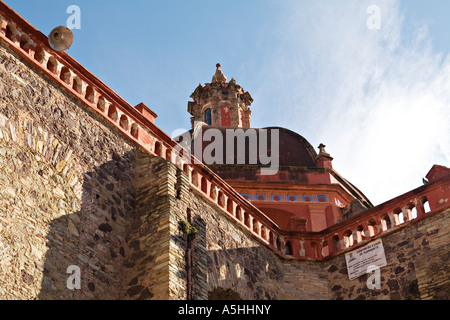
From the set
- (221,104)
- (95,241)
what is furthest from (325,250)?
(221,104)

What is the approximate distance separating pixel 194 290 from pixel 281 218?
9496 mm

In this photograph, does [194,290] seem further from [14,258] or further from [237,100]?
[237,100]

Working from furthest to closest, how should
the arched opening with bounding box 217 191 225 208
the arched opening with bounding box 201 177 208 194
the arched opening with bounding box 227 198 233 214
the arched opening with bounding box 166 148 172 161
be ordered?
the arched opening with bounding box 227 198 233 214
the arched opening with bounding box 217 191 225 208
the arched opening with bounding box 201 177 208 194
the arched opening with bounding box 166 148 172 161

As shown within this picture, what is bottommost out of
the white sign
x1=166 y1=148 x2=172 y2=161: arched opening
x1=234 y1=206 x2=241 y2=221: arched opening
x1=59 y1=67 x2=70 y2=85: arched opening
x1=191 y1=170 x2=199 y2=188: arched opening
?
the white sign

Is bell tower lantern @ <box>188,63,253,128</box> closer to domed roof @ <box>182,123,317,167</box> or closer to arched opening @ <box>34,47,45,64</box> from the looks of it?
domed roof @ <box>182,123,317,167</box>

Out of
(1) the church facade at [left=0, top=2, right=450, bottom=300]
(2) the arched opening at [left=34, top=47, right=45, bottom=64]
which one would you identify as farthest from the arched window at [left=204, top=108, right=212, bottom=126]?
(2) the arched opening at [left=34, top=47, right=45, bottom=64]

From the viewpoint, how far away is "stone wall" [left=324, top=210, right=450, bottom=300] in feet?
48.2

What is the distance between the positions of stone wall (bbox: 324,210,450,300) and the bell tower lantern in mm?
15370

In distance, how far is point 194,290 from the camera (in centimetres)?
1214

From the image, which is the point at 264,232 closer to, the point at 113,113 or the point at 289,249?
the point at 289,249

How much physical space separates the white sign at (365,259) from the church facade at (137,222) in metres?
0.02

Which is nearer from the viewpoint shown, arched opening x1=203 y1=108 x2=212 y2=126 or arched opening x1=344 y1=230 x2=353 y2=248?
arched opening x1=344 y1=230 x2=353 y2=248

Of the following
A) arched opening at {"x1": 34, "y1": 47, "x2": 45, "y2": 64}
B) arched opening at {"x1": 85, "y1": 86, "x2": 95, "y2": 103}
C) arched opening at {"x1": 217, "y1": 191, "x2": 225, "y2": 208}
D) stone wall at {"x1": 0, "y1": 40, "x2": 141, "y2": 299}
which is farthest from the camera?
arched opening at {"x1": 217, "y1": 191, "x2": 225, "y2": 208}
